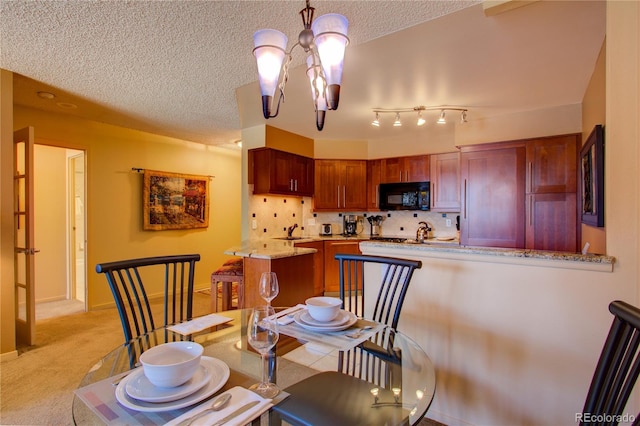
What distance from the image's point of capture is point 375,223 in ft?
17.4

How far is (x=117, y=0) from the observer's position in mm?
1755

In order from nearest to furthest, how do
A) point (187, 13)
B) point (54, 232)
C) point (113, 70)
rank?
point (187, 13), point (113, 70), point (54, 232)

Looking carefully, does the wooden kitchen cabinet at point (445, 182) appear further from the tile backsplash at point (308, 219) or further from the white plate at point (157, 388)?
the white plate at point (157, 388)

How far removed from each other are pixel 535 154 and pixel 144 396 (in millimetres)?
4279

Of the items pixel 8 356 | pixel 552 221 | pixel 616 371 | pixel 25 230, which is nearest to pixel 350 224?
pixel 552 221

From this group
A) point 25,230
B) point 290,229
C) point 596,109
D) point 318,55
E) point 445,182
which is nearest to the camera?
point 318,55

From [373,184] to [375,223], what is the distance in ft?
2.29

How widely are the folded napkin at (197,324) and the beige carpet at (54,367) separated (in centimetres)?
121

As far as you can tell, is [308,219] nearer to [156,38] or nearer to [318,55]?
[156,38]

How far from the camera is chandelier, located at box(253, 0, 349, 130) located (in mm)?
1346

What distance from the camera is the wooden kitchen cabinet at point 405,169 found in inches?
187

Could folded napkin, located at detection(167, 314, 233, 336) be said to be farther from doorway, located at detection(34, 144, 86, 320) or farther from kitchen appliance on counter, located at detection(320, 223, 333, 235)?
doorway, located at detection(34, 144, 86, 320)

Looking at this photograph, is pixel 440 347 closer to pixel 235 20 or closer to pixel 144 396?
pixel 144 396

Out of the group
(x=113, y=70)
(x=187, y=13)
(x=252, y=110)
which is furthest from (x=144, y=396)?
(x=252, y=110)
